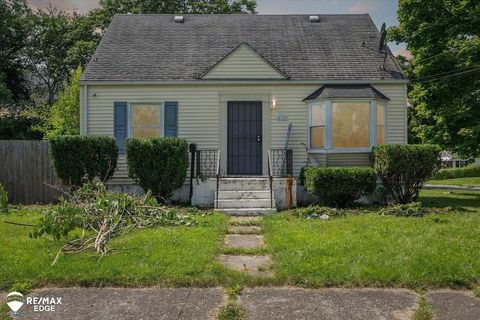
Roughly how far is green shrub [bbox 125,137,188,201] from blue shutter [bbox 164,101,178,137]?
6.72 ft

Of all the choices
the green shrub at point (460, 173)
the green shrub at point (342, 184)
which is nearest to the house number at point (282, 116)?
the green shrub at point (342, 184)

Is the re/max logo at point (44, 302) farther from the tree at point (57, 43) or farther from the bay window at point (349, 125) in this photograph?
the tree at point (57, 43)

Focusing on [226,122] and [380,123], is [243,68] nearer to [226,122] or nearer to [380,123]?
[226,122]

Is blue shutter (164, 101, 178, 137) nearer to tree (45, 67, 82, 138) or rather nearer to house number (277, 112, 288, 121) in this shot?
house number (277, 112, 288, 121)

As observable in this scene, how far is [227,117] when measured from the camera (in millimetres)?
12414

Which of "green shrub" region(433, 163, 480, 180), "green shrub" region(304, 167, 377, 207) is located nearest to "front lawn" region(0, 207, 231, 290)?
"green shrub" region(304, 167, 377, 207)

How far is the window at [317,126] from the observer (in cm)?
1184

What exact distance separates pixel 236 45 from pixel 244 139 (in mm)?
3447

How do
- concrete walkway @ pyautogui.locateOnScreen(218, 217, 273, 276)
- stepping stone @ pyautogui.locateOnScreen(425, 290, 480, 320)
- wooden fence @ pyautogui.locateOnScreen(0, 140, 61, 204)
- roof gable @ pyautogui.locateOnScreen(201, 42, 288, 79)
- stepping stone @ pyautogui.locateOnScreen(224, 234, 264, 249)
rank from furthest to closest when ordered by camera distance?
1. roof gable @ pyautogui.locateOnScreen(201, 42, 288, 79)
2. wooden fence @ pyautogui.locateOnScreen(0, 140, 61, 204)
3. stepping stone @ pyautogui.locateOnScreen(224, 234, 264, 249)
4. concrete walkway @ pyautogui.locateOnScreen(218, 217, 273, 276)
5. stepping stone @ pyautogui.locateOnScreen(425, 290, 480, 320)

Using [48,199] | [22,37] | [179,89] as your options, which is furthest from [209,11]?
[48,199]

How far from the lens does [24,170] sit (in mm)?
11477

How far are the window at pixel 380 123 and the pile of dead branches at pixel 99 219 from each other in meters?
6.68

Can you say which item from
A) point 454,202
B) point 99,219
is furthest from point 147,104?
point 454,202

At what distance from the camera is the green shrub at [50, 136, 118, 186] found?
33.3 feet
